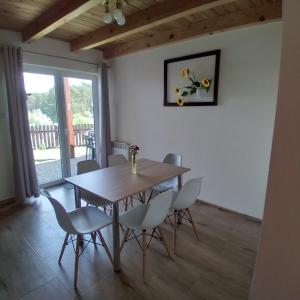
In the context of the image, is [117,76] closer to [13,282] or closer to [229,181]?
[229,181]

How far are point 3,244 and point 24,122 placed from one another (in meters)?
1.70

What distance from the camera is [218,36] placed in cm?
279

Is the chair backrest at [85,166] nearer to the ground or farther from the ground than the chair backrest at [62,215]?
farther from the ground

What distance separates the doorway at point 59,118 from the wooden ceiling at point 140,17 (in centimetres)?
72

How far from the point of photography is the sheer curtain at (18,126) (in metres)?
2.96

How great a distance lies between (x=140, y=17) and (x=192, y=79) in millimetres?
1067

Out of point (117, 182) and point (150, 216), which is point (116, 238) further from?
point (117, 182)

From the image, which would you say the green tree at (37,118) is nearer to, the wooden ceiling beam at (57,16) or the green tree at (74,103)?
the green tree at (74,103)

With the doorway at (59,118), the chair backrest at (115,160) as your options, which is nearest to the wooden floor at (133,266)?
the chair backrest at (115,160)

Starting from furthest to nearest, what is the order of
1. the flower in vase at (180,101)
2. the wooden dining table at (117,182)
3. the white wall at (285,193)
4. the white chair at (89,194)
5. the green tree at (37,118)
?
the green tree at (37,118) < the flower in vase at (180,101) < the white chair at (89,194) < the wooden dining table at (117,182) < the white wall at (285,193)

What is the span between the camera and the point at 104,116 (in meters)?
4.25

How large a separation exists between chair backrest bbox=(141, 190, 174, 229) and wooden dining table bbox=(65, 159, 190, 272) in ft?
0.71

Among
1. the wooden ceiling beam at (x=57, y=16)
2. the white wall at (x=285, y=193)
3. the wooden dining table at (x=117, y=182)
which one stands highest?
the wooden ceiling beam at (x=57, y=16)

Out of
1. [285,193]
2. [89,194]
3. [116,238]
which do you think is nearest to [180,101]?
[89,194]
